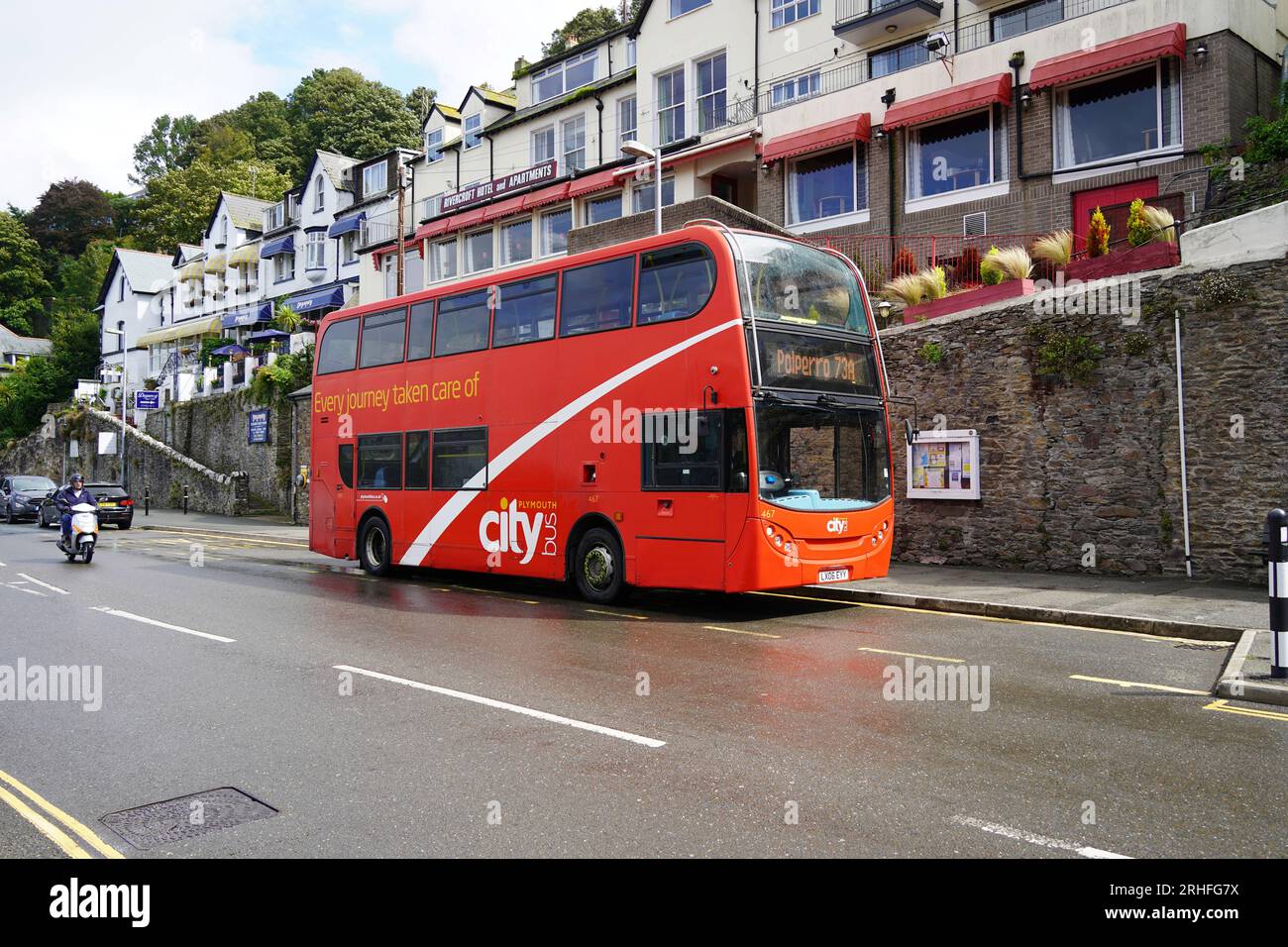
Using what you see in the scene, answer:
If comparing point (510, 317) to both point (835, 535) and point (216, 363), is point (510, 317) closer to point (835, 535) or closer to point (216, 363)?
point (835, 535)

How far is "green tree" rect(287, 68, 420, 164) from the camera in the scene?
7225cm

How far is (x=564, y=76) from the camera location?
37969mm

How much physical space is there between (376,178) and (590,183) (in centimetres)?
2167

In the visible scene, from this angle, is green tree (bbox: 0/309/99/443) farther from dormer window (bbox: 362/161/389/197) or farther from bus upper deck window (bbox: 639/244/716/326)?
bus upper deck window (bbox: 639/244/716/326)

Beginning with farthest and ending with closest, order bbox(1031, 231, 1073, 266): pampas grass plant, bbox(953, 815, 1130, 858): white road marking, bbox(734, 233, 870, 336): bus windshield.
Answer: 1. bbox(1031, 231, 1073, 266): pampas grass plant
2. bbox(734, 233, 870, 336): bus windshield
3. bbox(953, 815, 1130, 858): white road marking

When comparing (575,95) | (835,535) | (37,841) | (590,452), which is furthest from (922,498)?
(575,95)

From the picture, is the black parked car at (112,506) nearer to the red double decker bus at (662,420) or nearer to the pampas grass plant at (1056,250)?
the red double decker bus at (662,420)

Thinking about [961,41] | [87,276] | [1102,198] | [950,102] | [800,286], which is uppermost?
[87,276]

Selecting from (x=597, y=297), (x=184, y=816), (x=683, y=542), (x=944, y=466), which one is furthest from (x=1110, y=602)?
(x=184, y=816)

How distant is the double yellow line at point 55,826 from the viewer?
4398 mm

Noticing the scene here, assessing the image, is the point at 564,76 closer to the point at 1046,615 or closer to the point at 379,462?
the point at 379,462

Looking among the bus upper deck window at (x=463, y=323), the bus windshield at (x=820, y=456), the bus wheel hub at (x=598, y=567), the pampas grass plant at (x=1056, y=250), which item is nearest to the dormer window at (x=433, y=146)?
the bus upper deck window at (x=463, y=323)

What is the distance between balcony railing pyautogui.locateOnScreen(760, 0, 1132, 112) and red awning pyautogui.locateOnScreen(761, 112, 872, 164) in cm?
120

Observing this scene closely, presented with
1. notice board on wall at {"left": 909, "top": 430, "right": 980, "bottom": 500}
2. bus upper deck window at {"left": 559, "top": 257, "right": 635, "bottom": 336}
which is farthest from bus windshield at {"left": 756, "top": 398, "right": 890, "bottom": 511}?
notice board on wall at {"left": 909, "top": 430, "right": 980, "bottom": 500}
